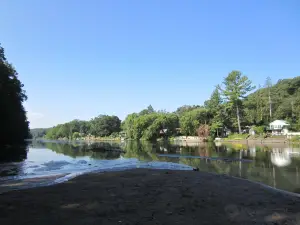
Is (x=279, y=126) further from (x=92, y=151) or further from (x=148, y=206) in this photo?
(x=148, y=206)

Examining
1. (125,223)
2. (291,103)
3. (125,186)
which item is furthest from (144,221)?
(291,103)

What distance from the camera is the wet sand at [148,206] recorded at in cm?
601

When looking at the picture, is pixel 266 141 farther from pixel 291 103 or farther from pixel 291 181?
pixel 291 181

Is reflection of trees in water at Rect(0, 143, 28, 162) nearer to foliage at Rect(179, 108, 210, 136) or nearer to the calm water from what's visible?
the calm water

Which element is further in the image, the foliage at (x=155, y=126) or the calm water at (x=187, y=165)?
the foliage at (x=155, y=126)

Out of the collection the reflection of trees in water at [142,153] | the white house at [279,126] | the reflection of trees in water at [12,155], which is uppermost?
the white house at [279,126]

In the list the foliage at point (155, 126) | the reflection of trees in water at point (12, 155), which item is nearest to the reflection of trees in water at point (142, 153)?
the reflection of trees in water at point (12, 155)

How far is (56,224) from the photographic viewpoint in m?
5.54

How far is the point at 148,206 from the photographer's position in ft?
23.5

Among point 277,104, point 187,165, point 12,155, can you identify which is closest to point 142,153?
point 187,165

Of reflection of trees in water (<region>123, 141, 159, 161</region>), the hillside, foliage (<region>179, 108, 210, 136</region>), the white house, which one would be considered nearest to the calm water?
reflection of trees in water (<region>123, 141, 159, 161</region>)

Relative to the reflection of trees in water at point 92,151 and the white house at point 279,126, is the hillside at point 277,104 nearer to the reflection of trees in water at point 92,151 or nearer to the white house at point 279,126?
the white house at point 279,126

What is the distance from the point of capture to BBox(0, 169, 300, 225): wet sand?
6008 mm

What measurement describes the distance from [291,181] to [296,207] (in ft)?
23.5
